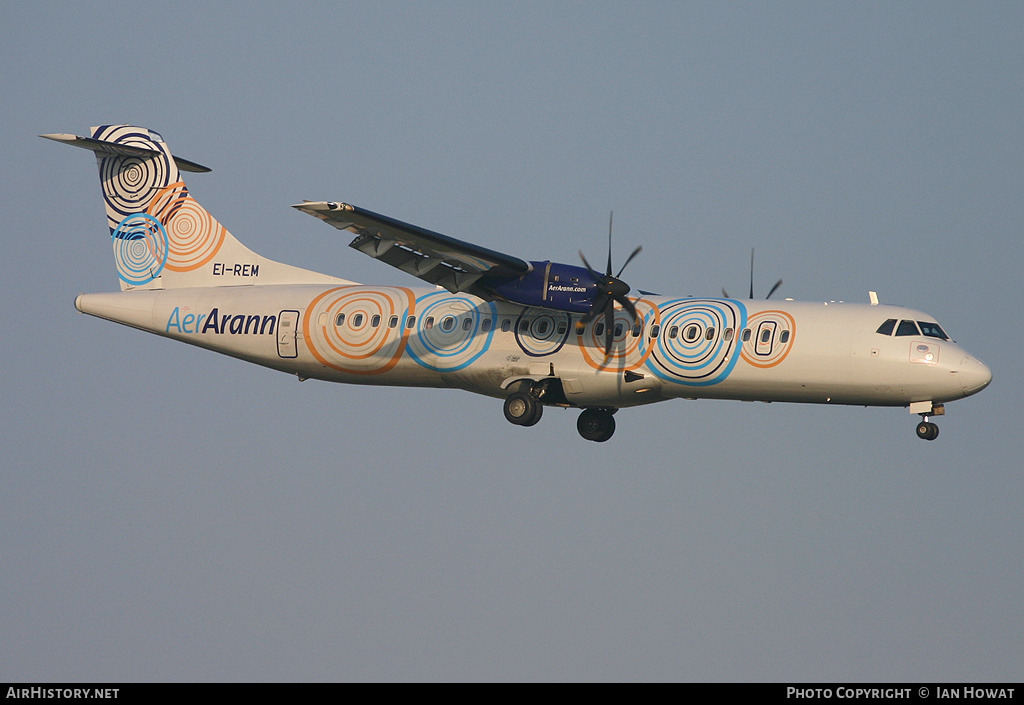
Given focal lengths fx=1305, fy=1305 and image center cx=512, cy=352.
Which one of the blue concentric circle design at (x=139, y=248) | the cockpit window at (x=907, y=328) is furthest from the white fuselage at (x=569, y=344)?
the blue concentric circle design at (x=139, y=248)

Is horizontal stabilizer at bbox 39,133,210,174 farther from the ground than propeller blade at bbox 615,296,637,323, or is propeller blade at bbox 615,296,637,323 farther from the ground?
horizontal stabilizer at bbox 39,133,210,174

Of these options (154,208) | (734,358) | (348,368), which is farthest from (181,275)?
(734,358)

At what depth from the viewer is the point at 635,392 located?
26.2 m

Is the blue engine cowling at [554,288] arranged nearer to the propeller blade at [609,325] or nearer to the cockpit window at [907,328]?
the propeller blade at [609,325]

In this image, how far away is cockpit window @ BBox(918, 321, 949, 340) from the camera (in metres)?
24.6

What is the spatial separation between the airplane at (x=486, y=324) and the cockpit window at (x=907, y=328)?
34 millimetres

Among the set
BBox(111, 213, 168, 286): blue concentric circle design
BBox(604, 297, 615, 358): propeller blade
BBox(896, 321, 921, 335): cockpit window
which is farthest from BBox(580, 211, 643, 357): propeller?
BBox(111, 213, 168, 286): blue concentric circle design

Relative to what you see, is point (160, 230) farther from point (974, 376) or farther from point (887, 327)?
point (974, 376)

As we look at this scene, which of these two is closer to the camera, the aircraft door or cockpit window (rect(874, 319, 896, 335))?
cockpit window (rect(874, 319, 896, 335))

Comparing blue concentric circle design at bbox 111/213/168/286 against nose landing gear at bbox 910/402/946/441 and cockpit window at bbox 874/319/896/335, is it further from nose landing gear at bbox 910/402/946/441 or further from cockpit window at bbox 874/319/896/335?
nose landing gear at bbox 910/402/946/441

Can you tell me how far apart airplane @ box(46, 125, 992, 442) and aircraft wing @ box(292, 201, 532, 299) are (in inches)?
1.5

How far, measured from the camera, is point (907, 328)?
2461cm

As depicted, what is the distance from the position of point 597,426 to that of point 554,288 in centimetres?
428

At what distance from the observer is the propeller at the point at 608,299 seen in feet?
84.2
